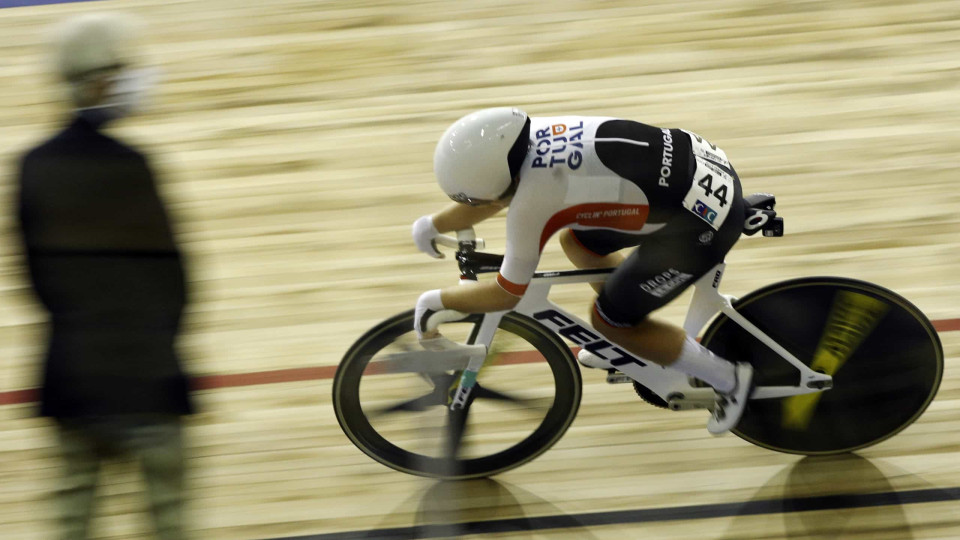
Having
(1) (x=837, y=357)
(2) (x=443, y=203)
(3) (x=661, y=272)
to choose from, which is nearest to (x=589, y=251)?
(3) (x=661, y=272)

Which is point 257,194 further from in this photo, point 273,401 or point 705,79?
point 705,79

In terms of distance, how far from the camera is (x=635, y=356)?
2.70 m

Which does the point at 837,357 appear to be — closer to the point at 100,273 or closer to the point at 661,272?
the point at 661,272

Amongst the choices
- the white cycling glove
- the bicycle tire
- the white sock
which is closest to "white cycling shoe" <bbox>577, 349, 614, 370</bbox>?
the white sock

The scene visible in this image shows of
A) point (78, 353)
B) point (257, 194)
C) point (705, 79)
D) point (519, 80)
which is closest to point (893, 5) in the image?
point (705, 79)

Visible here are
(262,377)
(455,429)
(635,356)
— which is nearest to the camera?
(455,429)

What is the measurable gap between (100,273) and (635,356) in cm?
138

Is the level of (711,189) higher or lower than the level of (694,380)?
higher

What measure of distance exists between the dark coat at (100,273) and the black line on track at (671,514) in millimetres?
984

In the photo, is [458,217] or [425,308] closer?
[425,308]

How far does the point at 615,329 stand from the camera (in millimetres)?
2652

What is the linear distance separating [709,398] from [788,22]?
319 centimetres

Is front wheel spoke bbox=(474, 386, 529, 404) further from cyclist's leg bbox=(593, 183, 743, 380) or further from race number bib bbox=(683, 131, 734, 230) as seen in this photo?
race number bib bbox=(683, 131, 734, 230)

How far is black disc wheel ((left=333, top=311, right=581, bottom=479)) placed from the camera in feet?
8.84
